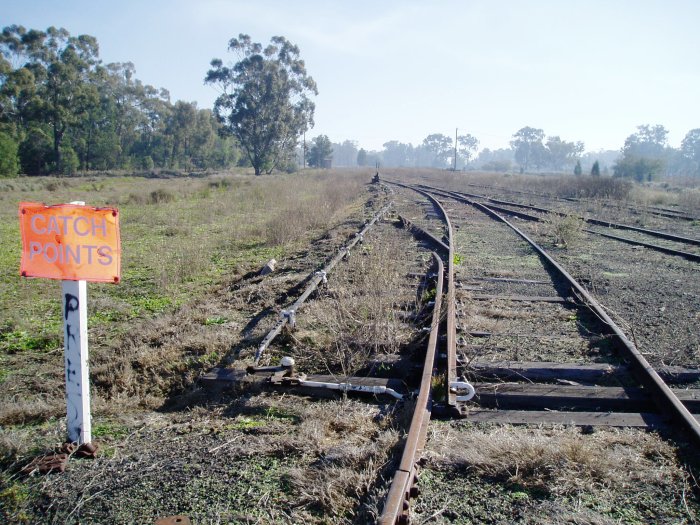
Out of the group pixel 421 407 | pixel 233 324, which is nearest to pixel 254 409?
pixel 421 407

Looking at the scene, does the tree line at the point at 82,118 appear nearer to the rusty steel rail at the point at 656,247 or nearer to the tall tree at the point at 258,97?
the tall tree at the point at 258,97

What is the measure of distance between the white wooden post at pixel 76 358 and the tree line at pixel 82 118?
5544 centimetres

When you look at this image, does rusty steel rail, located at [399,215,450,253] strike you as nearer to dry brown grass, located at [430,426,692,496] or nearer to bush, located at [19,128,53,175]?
dry brown grass, located at [430,426,692,496]

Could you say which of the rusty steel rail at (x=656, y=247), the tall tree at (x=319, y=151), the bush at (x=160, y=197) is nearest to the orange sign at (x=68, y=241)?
the rusty steel rail at (x=656, y=247)

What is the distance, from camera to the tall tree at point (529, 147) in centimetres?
16725

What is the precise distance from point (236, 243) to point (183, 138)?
75.2m

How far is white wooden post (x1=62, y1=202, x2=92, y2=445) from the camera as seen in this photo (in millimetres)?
3354

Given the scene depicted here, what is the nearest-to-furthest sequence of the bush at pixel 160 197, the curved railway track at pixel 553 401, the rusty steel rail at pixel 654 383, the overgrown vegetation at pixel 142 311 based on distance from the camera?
the curved railway track at pixel 553 401
the rusty steel rail at pixel 654 383
the overgrown vegetation at pixel 142 311
the bush at pixel 160 197

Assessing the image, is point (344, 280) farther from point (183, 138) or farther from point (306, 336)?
point (183, 138)

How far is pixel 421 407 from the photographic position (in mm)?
3645

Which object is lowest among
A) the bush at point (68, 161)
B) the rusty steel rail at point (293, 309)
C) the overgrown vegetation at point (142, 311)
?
the overgrown vegetation at point (142, 311)

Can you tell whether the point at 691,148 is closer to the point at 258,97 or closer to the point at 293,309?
the point at 258,97

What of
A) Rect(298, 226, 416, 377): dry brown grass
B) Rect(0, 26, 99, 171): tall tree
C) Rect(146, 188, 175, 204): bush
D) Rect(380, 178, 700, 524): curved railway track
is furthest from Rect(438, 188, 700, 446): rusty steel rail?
Rect(0, 26, 99, 171): tall tree

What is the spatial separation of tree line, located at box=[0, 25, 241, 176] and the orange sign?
55362 mm
